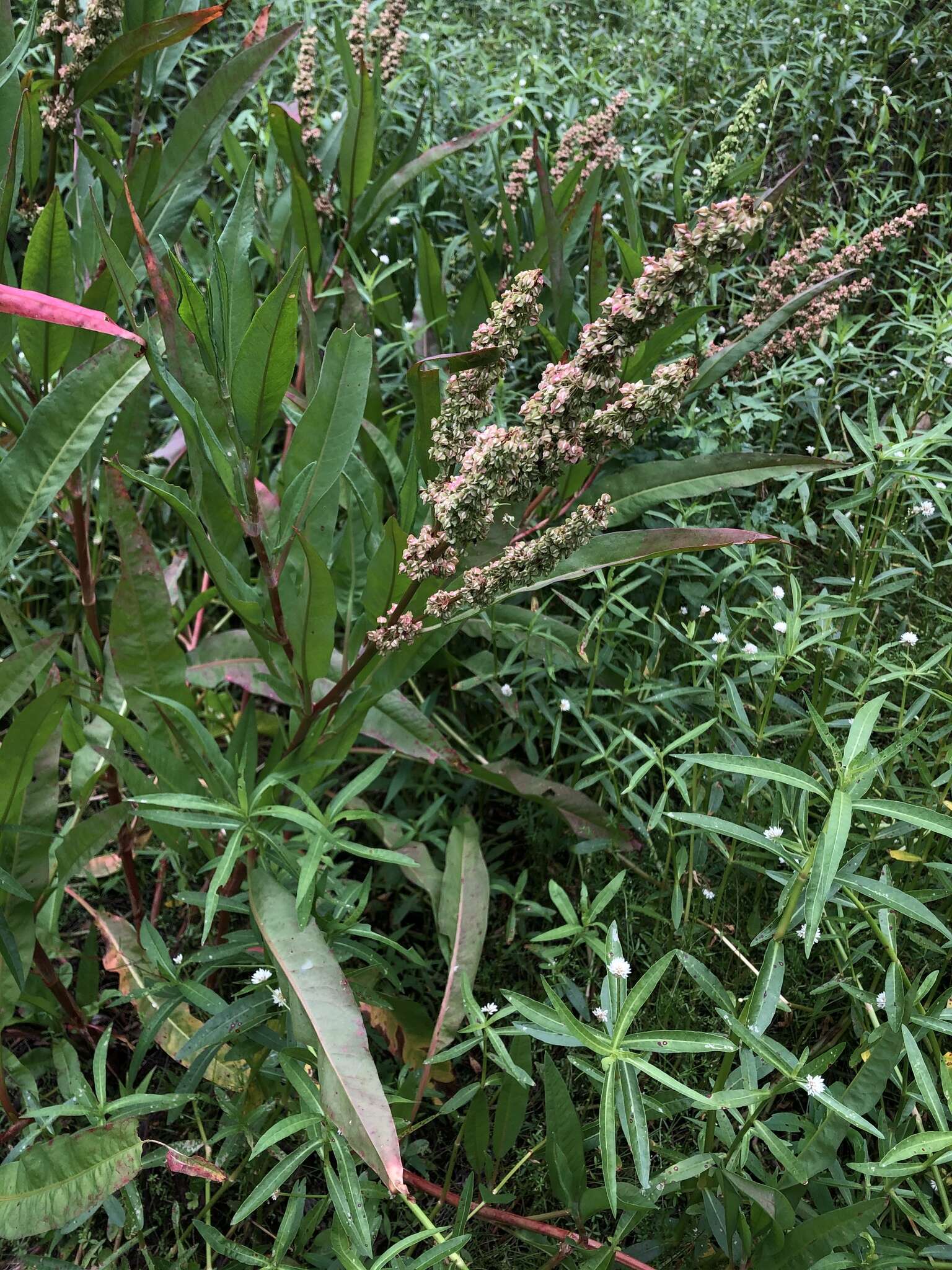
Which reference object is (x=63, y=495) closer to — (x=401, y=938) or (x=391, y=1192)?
(x=401, y=938)

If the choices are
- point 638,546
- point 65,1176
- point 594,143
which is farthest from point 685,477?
point 65,1176

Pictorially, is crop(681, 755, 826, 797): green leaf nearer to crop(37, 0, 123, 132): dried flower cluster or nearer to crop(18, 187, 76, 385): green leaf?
crop(18, 187, 76, 385): green leaf

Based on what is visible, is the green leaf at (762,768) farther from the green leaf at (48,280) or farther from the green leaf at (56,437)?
the green leaf at (48,280)

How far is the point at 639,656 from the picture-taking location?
219cm

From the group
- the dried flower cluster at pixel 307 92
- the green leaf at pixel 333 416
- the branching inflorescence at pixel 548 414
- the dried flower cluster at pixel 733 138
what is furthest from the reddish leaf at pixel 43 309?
the dried flower cluster at pixel 307 92

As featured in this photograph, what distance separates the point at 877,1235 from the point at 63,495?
6.82 feet

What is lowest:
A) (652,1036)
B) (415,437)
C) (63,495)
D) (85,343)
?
(652,1036)

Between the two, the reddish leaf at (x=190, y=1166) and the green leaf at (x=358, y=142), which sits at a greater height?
the green leaf at (x=358, y=142)

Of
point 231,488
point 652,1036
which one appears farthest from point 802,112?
point 652,1036

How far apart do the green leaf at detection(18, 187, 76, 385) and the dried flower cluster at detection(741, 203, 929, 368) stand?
4.66ft

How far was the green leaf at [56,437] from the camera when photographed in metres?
1.64

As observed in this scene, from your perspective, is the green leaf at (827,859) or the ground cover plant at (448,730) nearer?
the green leaf at (827,859)

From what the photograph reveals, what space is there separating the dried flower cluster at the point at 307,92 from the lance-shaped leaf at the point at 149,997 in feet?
6.31

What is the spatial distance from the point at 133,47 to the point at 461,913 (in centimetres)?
167
